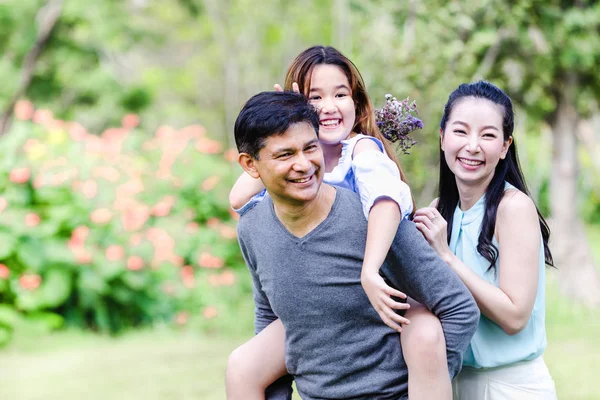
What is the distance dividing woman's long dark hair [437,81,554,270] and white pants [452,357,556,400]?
349mm

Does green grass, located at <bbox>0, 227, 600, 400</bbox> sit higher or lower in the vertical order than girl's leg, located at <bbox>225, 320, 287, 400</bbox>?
lower

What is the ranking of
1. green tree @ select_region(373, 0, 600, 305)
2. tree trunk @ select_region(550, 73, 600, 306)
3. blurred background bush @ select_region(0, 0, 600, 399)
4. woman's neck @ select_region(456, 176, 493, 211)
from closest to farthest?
Answer: woman's neck @ select_region(456, 176, 493, 211)
blurred background bush @ select_region(0, 0, 600, 399)
green tree @ select_region(373, 0, 600, 305)
tree trunk @ select_region(550, 73, 600, 306)

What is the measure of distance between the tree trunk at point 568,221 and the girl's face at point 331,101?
6.09 metres

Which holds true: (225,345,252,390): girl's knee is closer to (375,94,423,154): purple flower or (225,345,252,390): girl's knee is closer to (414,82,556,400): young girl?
(414,82,556,400): young girl

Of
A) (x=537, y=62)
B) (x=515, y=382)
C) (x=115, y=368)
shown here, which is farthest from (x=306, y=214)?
(x=537, y=62)

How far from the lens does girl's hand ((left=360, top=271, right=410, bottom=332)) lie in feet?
6.82

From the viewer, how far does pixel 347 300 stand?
2217 millimetres

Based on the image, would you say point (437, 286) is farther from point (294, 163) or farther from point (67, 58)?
point (67, 58)

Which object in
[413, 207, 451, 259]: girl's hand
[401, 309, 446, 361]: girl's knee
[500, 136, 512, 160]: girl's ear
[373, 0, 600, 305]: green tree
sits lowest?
[401, 309, 446, 361]: girl's knee

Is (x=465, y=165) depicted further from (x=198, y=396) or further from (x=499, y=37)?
(x=499, y=37)

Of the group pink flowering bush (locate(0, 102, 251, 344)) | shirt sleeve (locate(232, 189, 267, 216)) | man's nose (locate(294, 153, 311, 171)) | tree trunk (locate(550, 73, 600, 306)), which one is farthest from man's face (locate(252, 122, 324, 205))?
tree trunk (locate(550, 73, 600, 306))

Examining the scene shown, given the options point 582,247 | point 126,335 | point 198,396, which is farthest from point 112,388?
point 582,247

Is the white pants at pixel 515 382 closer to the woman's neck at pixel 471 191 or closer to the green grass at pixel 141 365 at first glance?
→ the woman's neck at pixel 471 191

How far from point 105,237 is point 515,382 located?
4.91 meters
